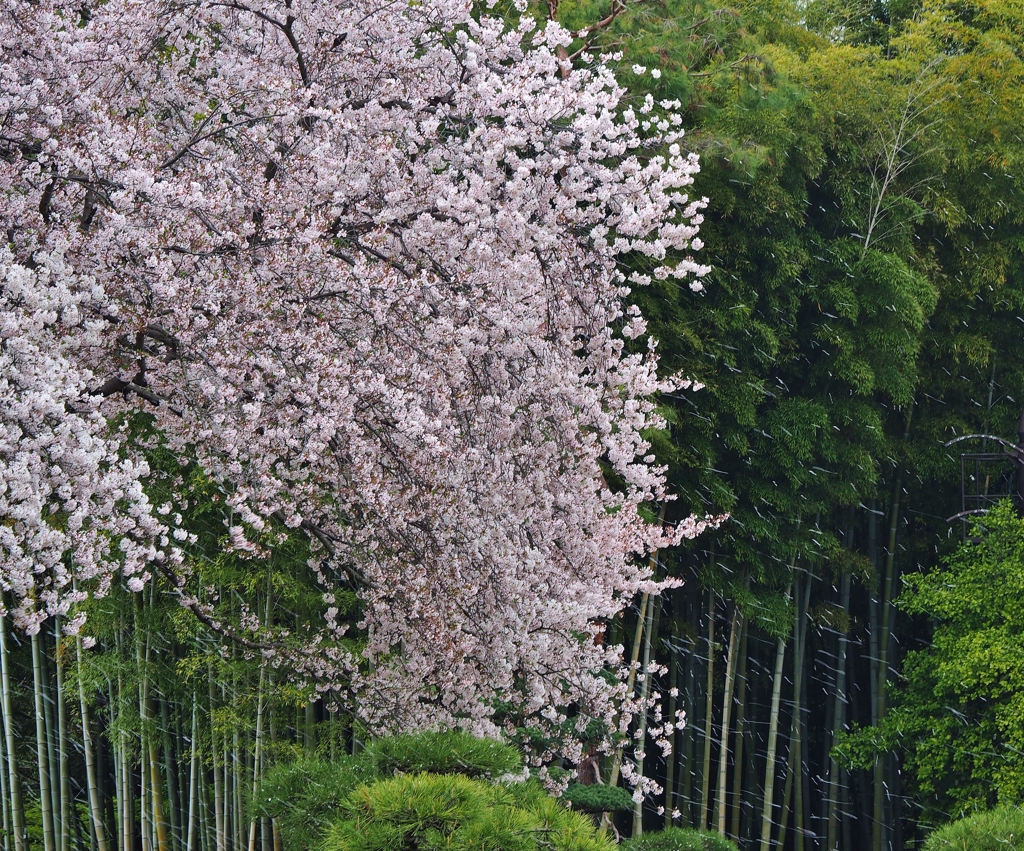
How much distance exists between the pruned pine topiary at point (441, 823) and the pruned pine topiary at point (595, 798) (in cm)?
250

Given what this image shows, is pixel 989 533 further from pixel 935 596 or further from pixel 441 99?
pixel 441 99

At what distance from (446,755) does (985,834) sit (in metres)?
1.90

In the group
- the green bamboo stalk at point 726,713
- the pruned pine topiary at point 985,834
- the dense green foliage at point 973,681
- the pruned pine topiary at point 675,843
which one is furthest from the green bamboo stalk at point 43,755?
the dense green foliage at point 973,681

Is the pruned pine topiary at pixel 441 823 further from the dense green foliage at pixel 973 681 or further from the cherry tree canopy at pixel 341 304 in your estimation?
the dense green foliage at pixel 973 681

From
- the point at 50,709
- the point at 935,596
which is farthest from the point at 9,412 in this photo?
the point at 935,596

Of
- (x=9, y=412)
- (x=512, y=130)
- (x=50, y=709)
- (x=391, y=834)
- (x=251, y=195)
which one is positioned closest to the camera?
(x=9, y=412)

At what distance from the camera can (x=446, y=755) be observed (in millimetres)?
3664

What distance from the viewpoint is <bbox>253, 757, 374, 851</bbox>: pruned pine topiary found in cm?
388

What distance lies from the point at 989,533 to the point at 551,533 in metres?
5.63

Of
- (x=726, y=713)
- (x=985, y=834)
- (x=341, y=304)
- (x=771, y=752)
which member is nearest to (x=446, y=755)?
(x=341, y=304)

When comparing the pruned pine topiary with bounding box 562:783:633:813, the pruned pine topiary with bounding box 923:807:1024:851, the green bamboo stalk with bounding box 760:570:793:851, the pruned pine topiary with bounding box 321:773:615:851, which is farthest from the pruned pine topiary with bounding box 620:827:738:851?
the green bamboo stalk with bounding box 760:570:793:851

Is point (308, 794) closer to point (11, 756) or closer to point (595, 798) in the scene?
point (595, 798)

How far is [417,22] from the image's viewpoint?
181 inches

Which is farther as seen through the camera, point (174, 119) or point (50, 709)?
point (50, 709)
